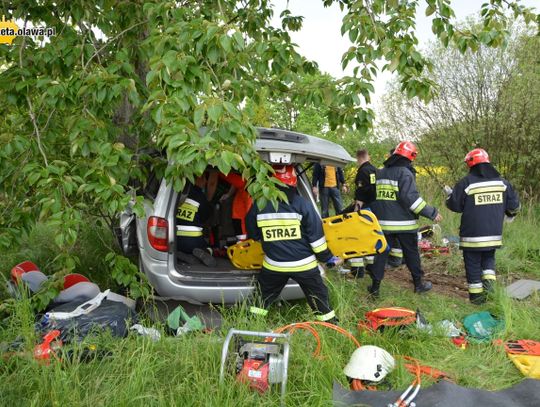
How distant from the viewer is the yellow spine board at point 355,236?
4406 mm

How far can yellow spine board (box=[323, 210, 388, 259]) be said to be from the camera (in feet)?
14.5

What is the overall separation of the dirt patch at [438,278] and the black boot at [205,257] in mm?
2496

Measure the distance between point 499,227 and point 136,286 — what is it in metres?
3.73

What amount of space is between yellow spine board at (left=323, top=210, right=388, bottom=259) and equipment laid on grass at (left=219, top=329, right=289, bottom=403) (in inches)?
63.1

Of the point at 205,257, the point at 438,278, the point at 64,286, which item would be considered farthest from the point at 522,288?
the point at 64,286

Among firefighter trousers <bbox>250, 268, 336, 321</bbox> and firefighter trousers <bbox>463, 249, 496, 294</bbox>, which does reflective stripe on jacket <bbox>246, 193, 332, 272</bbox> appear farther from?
firefighter trousers <bbox>463, 249, 496, 294</bbox>

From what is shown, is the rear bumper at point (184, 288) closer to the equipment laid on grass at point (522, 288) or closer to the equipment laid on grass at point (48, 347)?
the equipment laid on grass at point (48, 347)

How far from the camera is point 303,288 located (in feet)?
13.9

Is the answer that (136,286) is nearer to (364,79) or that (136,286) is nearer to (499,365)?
(364,79)

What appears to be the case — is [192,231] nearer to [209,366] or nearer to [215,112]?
[209,366]

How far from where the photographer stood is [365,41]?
3.71 metres

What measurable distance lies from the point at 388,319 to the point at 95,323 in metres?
2.22

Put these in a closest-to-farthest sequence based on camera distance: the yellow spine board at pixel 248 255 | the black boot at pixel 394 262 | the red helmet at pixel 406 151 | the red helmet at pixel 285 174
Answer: the red helmet at pixel 285 174 → the yellow spine board at pixel 248 255 → the red helmet at pixel 406 151 → the black boot at pixel 394 262

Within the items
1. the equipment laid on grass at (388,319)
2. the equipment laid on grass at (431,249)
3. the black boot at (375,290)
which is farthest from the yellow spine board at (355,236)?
the equipment laid on grass at (431,249)
